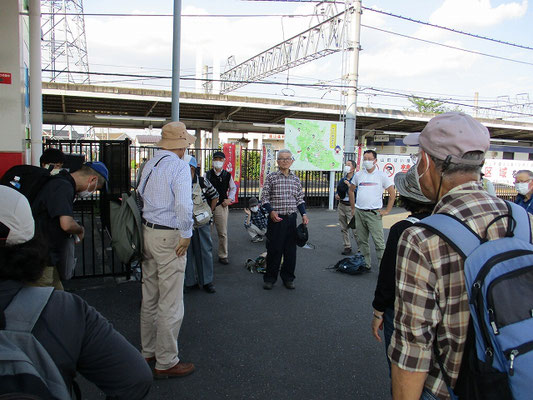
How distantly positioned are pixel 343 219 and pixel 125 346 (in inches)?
254

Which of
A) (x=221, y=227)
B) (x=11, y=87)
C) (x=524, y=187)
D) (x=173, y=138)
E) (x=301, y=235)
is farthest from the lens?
(x=221, y=227)

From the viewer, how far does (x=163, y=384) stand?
3021mm

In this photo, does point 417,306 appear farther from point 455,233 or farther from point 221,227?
point 221,227

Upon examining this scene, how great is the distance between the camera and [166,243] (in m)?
3.07

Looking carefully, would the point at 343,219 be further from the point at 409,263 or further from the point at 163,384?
the point at 409,263

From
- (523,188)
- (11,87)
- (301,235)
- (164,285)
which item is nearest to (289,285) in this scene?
(301,235)

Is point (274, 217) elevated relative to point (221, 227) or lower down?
elevated

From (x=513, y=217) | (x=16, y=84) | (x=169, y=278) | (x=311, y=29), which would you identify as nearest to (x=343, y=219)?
(x=169, y=278)

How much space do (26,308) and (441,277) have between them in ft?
4.38

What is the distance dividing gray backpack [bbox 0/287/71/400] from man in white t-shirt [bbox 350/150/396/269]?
5.31 m

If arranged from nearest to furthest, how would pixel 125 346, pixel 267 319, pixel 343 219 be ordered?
pixel 125 346 → pixel 267 319 → pixel 343 219

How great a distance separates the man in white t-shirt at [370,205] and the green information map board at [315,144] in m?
5.37

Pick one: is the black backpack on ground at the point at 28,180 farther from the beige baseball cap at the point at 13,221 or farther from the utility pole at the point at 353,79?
the utility pole at the point at 353,79

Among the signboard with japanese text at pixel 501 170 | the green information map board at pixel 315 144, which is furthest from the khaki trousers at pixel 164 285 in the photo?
the signboard with japanese text at pixel 501 170
